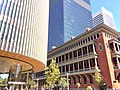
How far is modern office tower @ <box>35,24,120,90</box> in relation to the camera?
91.5ft

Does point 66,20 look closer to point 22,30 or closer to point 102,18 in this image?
point 102,18

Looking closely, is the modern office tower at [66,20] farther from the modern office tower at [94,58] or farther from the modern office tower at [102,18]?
the modern office tower at [94,58]

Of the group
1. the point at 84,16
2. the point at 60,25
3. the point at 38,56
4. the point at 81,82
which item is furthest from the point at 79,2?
the point at 38,56

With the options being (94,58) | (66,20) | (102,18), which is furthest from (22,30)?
(102,18)

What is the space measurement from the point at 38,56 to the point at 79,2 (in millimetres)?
108562

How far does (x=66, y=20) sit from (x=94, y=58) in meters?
59.8

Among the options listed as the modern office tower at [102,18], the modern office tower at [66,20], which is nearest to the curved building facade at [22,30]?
the modern office tower at [66,20]

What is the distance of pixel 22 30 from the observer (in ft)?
40.5

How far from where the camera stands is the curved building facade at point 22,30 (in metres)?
11.4

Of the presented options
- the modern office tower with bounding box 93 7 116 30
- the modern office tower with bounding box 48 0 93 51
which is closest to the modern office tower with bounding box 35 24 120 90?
the modern office tower with bounding box 48 0 93 51

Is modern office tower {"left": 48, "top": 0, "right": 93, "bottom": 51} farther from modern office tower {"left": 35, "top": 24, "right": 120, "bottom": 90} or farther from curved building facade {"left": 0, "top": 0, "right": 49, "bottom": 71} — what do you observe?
curved building facade {"left": 0, "top": 0, "right": 49, "bottom": 71}

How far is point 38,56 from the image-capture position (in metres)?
13.6

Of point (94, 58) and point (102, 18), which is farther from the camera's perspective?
point (102, 18)

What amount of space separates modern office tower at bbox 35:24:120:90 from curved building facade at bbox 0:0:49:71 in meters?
18.0
